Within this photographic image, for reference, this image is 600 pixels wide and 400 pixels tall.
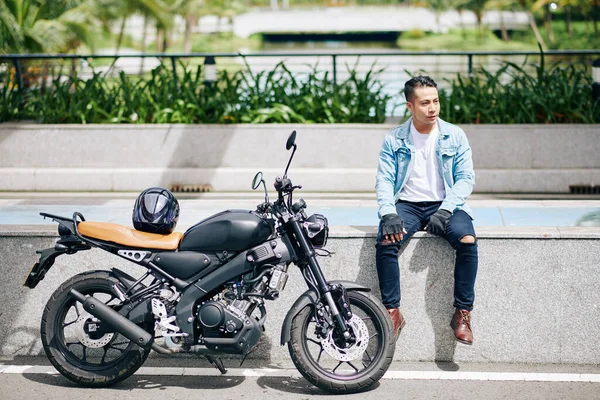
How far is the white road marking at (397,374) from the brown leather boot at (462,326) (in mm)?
230

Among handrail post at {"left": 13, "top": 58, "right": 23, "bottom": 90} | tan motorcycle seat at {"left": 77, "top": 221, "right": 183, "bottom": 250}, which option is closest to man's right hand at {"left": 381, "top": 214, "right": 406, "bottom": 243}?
tan motorcycle seat at {"left": 77, "top": 221, "right": 183, "bottom": 250}

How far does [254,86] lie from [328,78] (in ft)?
3.63

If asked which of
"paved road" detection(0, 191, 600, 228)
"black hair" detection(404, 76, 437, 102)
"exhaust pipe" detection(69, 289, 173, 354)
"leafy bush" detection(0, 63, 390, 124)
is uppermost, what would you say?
"black hair" detection(404, 76, 437, 102)

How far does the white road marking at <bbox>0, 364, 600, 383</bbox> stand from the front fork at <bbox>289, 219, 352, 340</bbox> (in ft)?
1.99

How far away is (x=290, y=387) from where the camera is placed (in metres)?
5.84

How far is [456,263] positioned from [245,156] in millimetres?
6416

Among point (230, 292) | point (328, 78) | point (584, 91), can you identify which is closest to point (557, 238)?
point (230, 292)

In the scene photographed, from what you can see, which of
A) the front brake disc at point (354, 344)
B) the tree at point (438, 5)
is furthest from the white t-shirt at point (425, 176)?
the tree at point (438, 5)

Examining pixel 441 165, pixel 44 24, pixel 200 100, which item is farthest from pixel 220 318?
pixel 44 24

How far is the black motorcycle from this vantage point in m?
5.61

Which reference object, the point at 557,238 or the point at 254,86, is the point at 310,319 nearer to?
the point at 557,238

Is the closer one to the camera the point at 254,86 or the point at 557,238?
the point at 557,238

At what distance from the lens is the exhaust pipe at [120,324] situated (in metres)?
5.66

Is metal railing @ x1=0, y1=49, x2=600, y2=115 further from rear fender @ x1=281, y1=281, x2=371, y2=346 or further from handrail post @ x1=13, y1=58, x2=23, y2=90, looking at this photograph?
rear fender @ x1=281, y1=281, x2=371, y2=346
